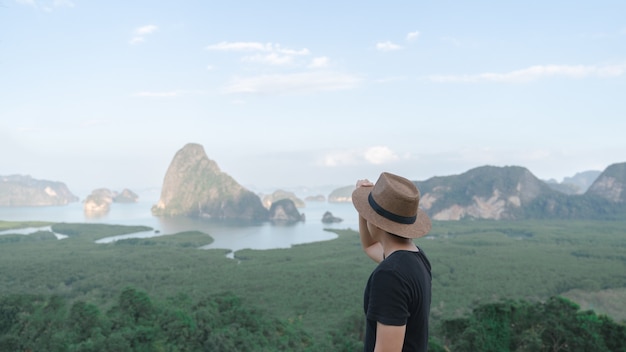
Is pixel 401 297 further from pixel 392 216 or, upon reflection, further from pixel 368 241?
pixel 368 241

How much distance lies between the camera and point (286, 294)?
17.5 m

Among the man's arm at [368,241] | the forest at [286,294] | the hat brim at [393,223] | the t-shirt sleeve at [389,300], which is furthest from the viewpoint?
the forest at [286,294]

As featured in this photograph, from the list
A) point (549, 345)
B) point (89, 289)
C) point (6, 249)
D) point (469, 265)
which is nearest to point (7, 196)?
point (6, 249)

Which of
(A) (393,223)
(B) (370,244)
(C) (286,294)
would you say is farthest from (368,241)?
(C) (286,294)

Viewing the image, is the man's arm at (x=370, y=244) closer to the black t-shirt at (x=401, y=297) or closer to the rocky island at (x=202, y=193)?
the black t-shirt at (x=401, y=297)

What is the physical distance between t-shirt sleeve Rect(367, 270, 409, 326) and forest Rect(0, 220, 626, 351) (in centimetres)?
739

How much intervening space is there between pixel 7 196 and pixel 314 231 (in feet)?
257

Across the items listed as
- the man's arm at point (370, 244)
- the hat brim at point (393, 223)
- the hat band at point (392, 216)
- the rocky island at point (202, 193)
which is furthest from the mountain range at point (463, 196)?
the hat band at point (392, 216)

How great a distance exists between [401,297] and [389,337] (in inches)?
4.8

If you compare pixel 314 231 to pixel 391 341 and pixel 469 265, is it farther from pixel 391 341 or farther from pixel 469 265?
pixel 391 341

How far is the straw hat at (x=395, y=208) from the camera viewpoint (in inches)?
55.9

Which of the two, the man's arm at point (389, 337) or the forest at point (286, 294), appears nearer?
the man's arm at point (389, 337)

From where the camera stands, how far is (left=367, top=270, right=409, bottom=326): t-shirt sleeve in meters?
1.26

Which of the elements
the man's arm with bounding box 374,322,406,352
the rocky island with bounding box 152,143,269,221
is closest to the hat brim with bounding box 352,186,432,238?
the man's arm with bounding box 374,322,406,352
